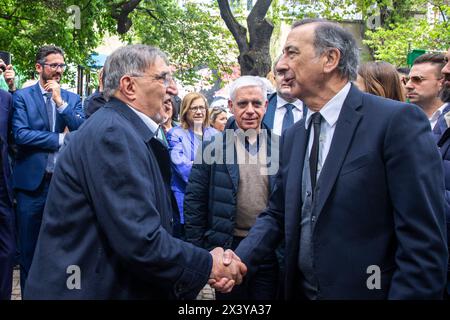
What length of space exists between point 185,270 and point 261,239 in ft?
2.45

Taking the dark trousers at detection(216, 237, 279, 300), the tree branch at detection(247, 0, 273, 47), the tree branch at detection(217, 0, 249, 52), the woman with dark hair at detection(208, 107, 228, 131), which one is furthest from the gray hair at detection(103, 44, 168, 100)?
the tree branch at detection(217, 0, 249, 52)

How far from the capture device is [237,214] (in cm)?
452

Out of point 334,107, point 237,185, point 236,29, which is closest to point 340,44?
point 334,107

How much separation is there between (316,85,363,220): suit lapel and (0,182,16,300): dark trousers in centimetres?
303

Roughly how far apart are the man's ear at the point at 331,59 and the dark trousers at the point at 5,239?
3.06m

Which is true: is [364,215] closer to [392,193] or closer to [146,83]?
[392,193]

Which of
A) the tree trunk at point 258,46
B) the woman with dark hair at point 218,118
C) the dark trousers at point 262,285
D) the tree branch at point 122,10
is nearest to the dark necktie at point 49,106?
the dark trousers at point 262,285

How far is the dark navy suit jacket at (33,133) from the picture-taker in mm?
5918

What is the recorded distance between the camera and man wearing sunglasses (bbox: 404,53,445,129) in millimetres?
4793

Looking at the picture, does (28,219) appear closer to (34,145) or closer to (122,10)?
(34,145)

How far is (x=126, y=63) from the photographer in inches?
122

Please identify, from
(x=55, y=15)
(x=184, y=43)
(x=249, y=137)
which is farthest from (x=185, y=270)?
(x=184, y=43)

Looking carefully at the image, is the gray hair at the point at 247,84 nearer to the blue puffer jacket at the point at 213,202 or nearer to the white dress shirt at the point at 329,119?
the blue puffer jacket at the point at 213,202

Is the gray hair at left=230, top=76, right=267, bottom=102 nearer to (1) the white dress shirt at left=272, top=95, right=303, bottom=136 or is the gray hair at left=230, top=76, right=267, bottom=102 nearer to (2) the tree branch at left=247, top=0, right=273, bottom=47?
(1) the white dress shirt at left=272, top=95, right=303, bottom=136
